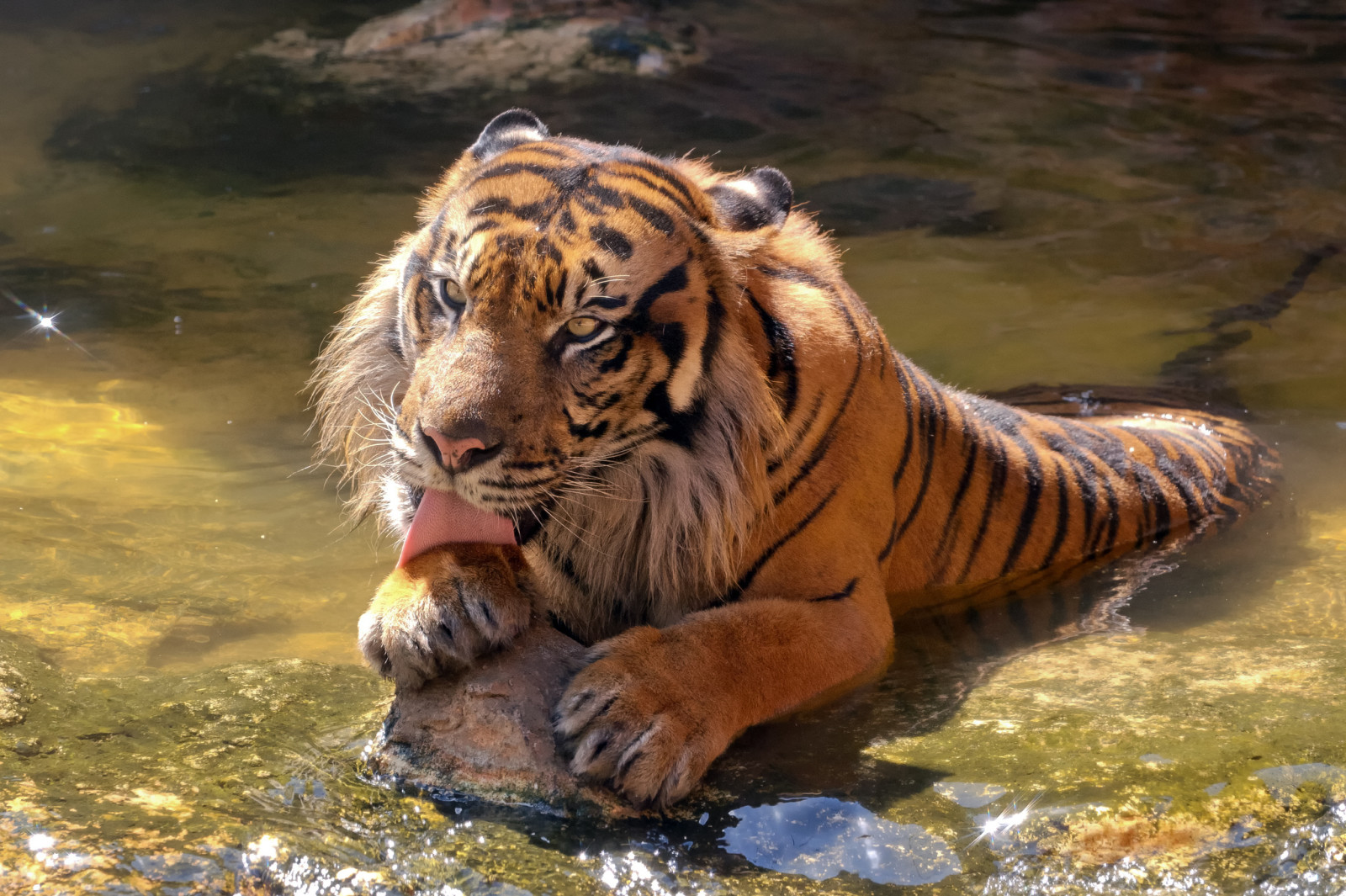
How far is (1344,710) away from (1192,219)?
4821mm

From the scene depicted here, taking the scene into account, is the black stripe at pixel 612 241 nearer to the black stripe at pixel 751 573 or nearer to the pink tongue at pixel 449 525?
the pink tongue at pixel 449 525

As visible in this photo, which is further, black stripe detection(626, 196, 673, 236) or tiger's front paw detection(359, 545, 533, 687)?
black stripe detection(626, 196, 673, 236)

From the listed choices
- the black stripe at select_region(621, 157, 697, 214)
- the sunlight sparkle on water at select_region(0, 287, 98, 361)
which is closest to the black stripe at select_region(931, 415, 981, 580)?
the black stripe at select_region(621, 157, 697, 214)

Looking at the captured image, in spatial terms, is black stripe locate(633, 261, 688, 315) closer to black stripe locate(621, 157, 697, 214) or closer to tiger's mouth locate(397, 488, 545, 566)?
black stripe locate(621, 157, 697, 214)

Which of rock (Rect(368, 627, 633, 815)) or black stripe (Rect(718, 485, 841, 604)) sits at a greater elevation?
black stripe (Rect(718, 485, 841, 604))

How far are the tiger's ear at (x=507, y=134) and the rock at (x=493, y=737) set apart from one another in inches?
44.4

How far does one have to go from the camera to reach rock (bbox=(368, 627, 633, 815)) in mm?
2242

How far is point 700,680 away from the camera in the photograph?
7.93ft

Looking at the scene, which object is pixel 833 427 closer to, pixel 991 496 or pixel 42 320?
pixel 991 496

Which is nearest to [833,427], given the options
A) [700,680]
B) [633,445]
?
[633,445]

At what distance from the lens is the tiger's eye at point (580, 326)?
2.50 meters

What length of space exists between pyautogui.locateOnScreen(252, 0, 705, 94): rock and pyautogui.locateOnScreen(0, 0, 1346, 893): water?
28 cm

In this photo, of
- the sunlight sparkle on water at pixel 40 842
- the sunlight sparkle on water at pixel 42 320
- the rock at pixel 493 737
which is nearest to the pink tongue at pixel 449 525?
the rock at pixel 493 737

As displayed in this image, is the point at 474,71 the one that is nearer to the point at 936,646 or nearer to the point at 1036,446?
the point at 1036,446
